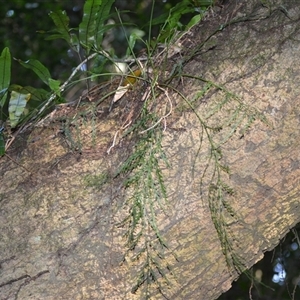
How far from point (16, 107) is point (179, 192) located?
46 centimetres

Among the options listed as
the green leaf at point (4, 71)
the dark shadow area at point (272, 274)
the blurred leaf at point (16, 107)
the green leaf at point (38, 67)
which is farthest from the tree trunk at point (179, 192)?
the dark shadow area at point (272, 274)

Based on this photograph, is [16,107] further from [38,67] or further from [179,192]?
[179,192]

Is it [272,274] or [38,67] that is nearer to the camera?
[38,67]

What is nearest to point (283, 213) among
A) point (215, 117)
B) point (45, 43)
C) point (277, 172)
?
point (277, 172)

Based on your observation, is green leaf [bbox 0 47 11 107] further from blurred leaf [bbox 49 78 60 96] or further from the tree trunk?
the tree trunk

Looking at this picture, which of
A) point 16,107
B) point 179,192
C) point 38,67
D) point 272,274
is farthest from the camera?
point 272,274

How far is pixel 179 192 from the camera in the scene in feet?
3.11

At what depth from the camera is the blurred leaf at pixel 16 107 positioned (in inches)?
45.7

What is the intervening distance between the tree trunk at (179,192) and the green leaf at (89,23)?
313 millimetres

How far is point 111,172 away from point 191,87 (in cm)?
22

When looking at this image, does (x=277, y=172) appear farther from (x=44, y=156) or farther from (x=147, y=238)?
(x=44, y=156)

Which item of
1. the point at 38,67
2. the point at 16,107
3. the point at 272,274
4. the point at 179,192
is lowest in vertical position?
the point at 272,274

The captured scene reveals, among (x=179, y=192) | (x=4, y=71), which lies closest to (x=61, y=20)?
(x=4, y=71)

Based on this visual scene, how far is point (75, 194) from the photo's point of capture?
3.20 ft
